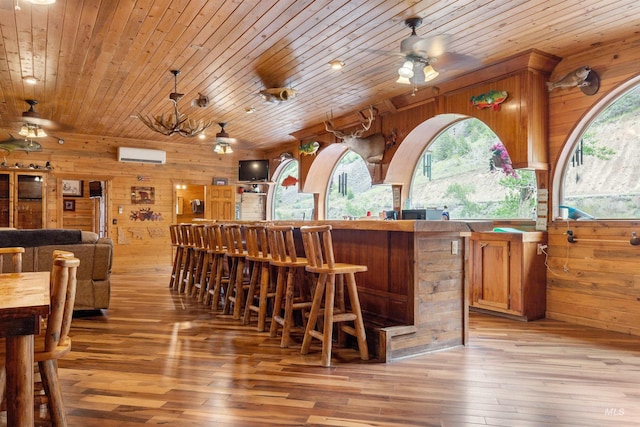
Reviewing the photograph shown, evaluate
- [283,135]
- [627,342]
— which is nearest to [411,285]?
[627,342]

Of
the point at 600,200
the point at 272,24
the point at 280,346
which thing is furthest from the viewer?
the point at 600,200

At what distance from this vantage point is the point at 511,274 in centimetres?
468

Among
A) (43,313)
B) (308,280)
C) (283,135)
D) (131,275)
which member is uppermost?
(283,135)

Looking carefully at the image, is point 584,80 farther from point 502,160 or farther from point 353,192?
point 353,192

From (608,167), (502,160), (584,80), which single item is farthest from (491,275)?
(584,80)

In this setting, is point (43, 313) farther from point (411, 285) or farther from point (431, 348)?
point (431, 348)

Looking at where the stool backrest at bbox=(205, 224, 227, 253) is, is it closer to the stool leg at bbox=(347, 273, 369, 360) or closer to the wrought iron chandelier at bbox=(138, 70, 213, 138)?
the wrought iron chandelier at bbox=(138, 70, 213, 138)

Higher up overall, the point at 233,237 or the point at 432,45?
the point at 432,45

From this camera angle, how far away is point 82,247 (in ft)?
15.6

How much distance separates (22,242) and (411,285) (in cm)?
406

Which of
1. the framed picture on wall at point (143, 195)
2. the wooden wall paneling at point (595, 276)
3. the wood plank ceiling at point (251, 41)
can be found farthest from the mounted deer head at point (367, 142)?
the framed picture on wall at point (143, 195)

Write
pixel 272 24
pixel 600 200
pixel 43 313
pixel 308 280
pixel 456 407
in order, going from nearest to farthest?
pixel 43 313
pixel 456 407
pixel 272 24
pixel 308 280
pixel 600 200

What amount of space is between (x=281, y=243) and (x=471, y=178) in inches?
139

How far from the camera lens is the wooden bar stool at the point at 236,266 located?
4603mm
